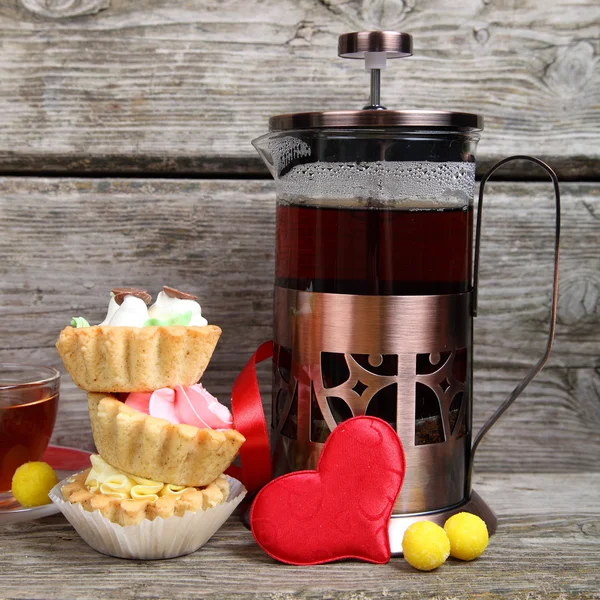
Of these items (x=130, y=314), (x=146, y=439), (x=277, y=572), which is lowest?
(x=277, y=572)

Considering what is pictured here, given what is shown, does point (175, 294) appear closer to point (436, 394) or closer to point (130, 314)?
point (130, 314)

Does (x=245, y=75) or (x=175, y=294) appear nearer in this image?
(x=175, y=294)

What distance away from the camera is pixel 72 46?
3.17ft

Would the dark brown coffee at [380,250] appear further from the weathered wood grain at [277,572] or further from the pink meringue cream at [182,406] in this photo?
the weathered wood grain at [277,572]

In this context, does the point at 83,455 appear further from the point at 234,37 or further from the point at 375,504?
the point at 234,37

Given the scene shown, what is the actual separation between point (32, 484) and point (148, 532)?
169 mm

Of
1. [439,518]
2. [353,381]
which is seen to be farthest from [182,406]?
[439,518]

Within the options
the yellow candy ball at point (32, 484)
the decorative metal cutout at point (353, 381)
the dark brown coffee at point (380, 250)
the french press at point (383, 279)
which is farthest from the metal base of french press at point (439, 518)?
the yellow candy ball at point (32, 484)

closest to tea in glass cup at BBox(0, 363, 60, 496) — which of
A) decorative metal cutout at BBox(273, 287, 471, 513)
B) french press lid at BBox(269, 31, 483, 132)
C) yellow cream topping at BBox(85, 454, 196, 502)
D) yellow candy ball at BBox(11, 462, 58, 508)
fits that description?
yellow candy ball at BBox(11, 462, 58, 508)

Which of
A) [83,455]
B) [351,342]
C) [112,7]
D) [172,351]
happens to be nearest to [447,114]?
[351,342]

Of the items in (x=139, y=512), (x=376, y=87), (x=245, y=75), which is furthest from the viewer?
(x=245, y=75)

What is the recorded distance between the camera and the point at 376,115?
717 mm

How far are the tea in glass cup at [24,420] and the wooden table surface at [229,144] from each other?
0.16 metres

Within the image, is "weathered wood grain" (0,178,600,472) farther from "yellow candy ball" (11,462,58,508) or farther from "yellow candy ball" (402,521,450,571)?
"yellow candy ball" (402,521,450,571)
